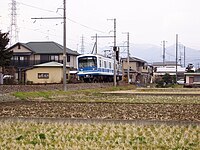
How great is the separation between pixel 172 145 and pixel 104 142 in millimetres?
1128

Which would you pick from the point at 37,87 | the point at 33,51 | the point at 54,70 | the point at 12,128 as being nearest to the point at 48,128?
the point at 12,128

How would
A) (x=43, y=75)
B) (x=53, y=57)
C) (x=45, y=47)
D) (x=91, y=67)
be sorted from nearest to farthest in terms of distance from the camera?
(x=91, y=67), (x=43, y=75), (x=53, y=57), (x=45, y=47)

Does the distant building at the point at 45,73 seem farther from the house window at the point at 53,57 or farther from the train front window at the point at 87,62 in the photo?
the house window at the point at 53,57

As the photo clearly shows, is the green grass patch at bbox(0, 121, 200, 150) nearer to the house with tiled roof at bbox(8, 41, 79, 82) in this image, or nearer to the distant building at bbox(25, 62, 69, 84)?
the distant building at bbox(25, 62, 69, 84)

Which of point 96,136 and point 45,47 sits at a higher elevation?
point 45,47

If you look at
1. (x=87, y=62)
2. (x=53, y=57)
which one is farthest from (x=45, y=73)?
(x=53, y=57)

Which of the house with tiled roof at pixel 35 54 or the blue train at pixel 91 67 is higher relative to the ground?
the house with tiled roof at pixel 35 54

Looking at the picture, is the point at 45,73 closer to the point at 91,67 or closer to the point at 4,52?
the point at 4,52

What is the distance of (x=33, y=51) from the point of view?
54812mm

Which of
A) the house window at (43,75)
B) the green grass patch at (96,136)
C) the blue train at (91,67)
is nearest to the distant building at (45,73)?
the house window at (43,75)

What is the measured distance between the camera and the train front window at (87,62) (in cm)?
3731

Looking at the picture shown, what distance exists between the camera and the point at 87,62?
1495 inches

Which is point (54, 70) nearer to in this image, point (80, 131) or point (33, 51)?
point (33, 51)

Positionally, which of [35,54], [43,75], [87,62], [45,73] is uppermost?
[35,54]
